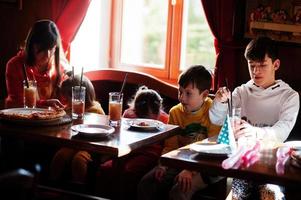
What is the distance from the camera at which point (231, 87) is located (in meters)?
3.43

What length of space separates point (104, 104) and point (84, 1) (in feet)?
2.81

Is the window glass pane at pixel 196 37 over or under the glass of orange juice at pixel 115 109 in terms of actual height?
over

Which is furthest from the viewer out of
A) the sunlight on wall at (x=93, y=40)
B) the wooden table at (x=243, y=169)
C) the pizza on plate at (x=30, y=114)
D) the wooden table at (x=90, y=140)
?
the sunlight on wall at (x=93, y=40)

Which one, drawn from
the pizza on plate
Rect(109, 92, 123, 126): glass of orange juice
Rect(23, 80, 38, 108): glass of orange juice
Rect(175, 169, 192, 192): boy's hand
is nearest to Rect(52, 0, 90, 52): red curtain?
Rect(23, 80, 38, 108): glass of orange juice

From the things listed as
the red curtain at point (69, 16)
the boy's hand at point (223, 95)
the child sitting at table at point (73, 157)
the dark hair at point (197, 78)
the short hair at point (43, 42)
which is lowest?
the child sitting at table at point (73, 157)

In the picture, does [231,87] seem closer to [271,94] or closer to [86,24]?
[271,94]

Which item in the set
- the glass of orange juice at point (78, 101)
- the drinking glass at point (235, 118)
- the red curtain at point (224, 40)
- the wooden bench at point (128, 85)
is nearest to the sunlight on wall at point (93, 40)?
the wooden bench at point (128, 85)

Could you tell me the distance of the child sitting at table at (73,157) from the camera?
3031 mm

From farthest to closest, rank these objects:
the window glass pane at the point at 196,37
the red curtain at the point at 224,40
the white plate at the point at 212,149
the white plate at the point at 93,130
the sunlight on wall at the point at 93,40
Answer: the sunlight on wall at the point at 93,40 < the window glass pane at the point at 196,37 < the red curtain at the point at 224,40 < the white plate at the point at 93,130 < the white plate at the point at 212,149

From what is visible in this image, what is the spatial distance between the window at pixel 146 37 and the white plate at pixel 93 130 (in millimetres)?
1586

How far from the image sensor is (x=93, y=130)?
2.42m

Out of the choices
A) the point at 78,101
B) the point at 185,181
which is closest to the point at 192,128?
the point at 185,181

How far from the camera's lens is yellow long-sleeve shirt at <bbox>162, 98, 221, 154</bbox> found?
282 cm

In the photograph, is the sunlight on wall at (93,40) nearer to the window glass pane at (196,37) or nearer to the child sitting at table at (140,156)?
the window glass pane at (196,37)
